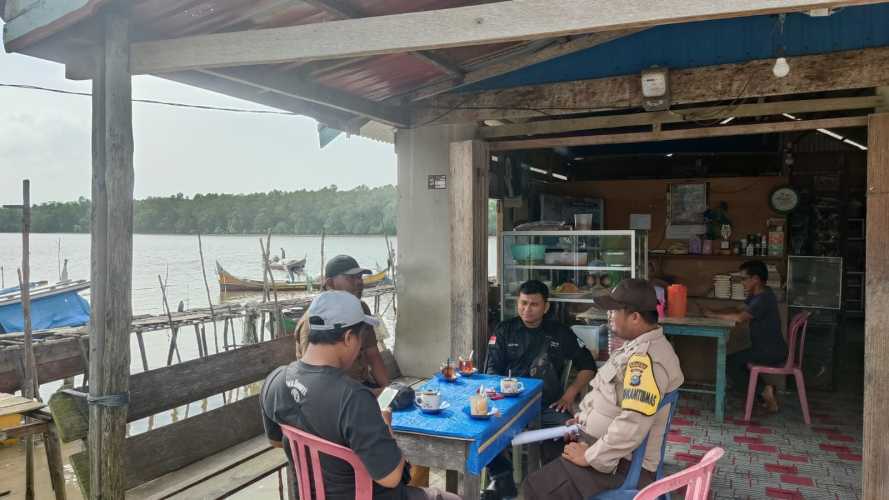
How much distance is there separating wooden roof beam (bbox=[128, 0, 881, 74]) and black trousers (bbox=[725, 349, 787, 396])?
4.16 metres

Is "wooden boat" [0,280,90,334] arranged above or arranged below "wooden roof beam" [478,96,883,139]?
below

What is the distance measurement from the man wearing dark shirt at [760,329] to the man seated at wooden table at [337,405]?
4.27 m

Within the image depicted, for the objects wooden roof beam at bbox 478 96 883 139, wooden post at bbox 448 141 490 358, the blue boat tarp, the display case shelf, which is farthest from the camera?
the blue boat tarp

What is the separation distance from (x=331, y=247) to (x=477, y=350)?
62687 mm

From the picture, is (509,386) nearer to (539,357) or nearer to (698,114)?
(539,357)

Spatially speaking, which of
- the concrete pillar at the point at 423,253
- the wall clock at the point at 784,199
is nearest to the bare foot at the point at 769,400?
the wall clock at the point at 784,199

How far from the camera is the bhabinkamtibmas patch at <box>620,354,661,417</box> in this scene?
8.61 feet

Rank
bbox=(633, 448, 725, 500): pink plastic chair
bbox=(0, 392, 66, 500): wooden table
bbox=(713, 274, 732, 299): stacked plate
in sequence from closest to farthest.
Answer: bbox=(633, 448, 725, 500): pink plastic chair → bbox=(0, 392, 66, 500): wooden table → bbox=(713, 274, 732, 299): stacked plate

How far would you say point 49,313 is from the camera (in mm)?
11789

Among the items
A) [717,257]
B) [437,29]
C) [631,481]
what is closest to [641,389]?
[631,481]

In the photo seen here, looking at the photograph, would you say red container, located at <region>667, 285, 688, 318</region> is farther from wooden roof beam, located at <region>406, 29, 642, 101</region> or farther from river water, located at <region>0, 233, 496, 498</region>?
river water, located at <region>0, 233, 496, 498</region>

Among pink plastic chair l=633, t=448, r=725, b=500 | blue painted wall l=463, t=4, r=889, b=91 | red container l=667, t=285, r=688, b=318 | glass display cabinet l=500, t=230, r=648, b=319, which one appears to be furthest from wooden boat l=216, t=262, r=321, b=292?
pink plastic chair l=633, t=448, r=725, b=500

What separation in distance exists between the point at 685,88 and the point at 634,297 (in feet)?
7.29

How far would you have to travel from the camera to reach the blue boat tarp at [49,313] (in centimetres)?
1122
